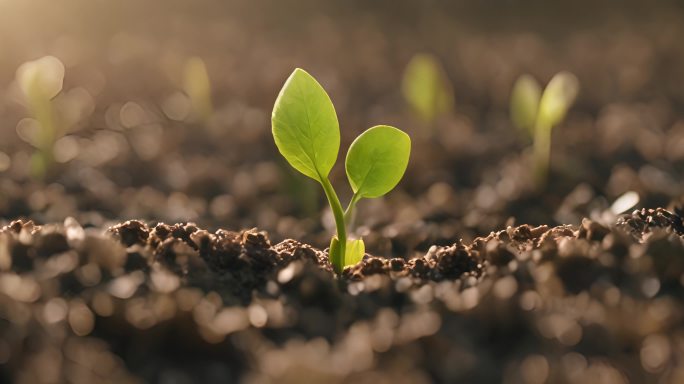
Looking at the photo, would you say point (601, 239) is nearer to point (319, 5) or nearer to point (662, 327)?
point (662, 327)

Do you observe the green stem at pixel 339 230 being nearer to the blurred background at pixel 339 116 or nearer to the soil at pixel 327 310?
the soil at pixel 327 310

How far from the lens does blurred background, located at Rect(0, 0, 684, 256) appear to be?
185cm

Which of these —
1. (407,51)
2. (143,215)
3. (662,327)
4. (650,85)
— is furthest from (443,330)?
(407,51)

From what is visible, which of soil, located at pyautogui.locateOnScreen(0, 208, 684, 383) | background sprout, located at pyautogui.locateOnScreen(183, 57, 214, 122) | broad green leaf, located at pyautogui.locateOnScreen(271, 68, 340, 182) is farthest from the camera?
background sprout, located at pyautogui.locateOnScreen(183, 57, 214, 122)

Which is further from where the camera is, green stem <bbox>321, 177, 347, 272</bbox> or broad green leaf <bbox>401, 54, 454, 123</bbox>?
broad green leaf <bbox>401, 54, 454, 123</bbox>

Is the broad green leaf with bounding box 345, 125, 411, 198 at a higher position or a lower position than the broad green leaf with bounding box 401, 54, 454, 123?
higher

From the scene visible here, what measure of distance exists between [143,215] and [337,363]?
108 cm

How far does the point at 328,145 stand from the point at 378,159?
8cm

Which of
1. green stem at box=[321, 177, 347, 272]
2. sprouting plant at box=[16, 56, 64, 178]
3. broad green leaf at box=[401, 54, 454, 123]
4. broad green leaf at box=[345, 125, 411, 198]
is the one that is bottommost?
broad green leaf at box=[401, 54, 454, 123]

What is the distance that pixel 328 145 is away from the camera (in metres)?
1.15

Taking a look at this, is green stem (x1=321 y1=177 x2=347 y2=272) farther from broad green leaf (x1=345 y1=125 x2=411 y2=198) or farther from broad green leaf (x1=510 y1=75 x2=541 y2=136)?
broad green leaf (x1=510 y1=75 x2=541 y2=136)

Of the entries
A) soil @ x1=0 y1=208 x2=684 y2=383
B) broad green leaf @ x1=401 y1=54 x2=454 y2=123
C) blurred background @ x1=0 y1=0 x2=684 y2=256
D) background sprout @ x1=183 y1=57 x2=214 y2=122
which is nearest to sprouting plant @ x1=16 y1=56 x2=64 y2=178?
blurred background @ x1=0 y1=0 x2=684 y2=256

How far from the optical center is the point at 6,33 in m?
4.04

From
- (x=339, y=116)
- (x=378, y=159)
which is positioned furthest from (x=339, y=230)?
(x=339, y=116)
